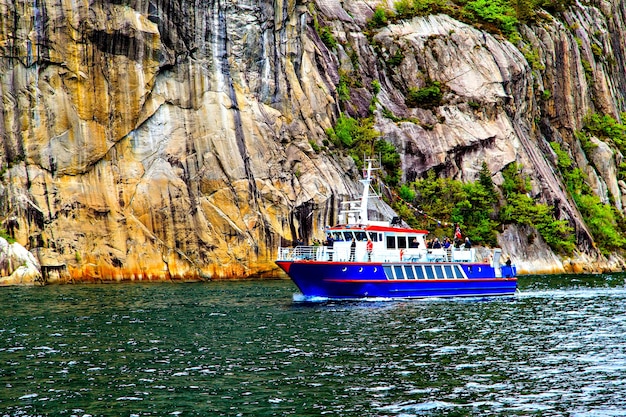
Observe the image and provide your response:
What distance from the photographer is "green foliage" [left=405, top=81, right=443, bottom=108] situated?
91.5 m

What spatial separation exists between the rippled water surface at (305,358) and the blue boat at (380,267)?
1.64 meters

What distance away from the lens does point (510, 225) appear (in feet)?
276

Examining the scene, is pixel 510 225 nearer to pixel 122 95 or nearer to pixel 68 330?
pixel 122 95

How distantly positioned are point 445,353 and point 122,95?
46188mm

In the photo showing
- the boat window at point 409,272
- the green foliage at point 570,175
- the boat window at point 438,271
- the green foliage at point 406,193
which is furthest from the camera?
the green foliage at point 570,175

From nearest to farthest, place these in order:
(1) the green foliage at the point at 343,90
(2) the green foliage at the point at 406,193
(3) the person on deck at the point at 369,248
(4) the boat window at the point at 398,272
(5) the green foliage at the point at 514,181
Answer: (3) the person on deck at the point at 369,248 → (4) the boat window at the point at 398,272 → (2) the green foliage at the point at 406,193 → (1) the green foliage at the point at 343,90 → (5) the green foliage at the point at 514,181

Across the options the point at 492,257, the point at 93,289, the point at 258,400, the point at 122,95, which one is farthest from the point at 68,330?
the point at 122,95

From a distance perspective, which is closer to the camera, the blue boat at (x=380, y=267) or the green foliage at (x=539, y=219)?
the blue boat at (x=380, y=267)

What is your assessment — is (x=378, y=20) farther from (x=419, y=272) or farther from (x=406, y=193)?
(x=419, y=272)

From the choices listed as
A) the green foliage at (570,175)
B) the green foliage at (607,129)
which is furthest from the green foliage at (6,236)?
the green foliage at (607,129)

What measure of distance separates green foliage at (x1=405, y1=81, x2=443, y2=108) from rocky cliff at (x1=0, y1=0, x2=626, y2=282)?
4.36 m

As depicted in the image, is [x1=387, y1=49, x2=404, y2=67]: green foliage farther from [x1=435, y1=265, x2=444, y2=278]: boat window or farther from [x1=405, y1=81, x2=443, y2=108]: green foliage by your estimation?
[x1=435, y1=265, x2=444, y2=278]: boat window

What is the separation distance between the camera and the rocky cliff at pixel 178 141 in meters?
62.8

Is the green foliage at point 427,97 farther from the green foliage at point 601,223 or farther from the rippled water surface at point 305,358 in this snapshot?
the rippled water surface at point 305,358
